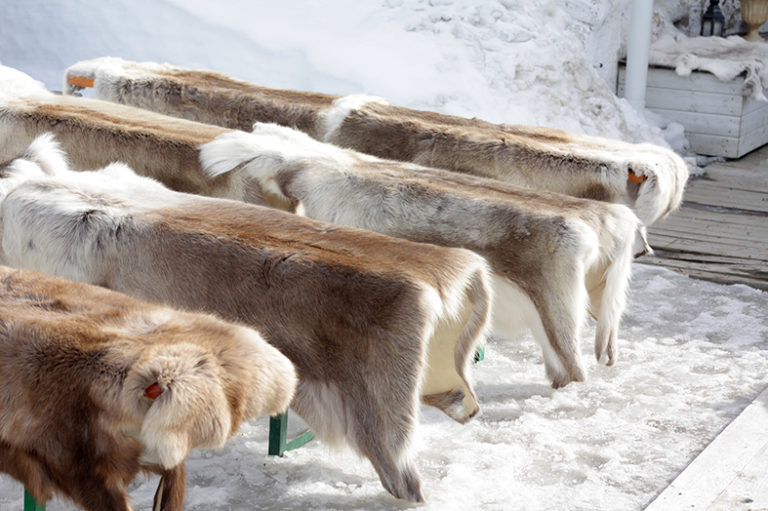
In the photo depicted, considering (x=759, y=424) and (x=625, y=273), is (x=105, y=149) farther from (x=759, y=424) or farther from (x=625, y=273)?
(x=759, y=424)

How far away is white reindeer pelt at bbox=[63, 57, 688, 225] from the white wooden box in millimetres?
3577

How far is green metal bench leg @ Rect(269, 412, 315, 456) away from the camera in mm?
→ 2682

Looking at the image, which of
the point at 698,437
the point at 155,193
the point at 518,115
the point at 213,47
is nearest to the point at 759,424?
the point at 698,437

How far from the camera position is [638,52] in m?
6.82

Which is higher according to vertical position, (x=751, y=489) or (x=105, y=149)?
(x=105, y=149)

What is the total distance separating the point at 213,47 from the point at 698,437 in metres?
4.31

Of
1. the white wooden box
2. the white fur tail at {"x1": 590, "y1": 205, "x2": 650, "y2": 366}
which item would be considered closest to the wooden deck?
the white wooden box

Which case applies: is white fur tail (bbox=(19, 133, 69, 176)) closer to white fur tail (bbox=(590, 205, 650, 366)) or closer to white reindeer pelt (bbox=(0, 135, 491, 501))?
white reindeer pelt (bbox=(0, 135, 491, 501))

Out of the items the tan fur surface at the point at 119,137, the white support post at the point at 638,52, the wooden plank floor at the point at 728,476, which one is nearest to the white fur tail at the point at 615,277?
the wooden plank floor at the point at 728,476

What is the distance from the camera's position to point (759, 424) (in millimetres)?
3000

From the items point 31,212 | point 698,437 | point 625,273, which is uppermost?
point 31,212

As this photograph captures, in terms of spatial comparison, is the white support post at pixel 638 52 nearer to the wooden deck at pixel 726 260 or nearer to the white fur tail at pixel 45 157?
the wooden deck at pixel 726 260

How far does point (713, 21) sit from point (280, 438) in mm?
6684

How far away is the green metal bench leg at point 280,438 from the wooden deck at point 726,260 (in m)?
1.03
